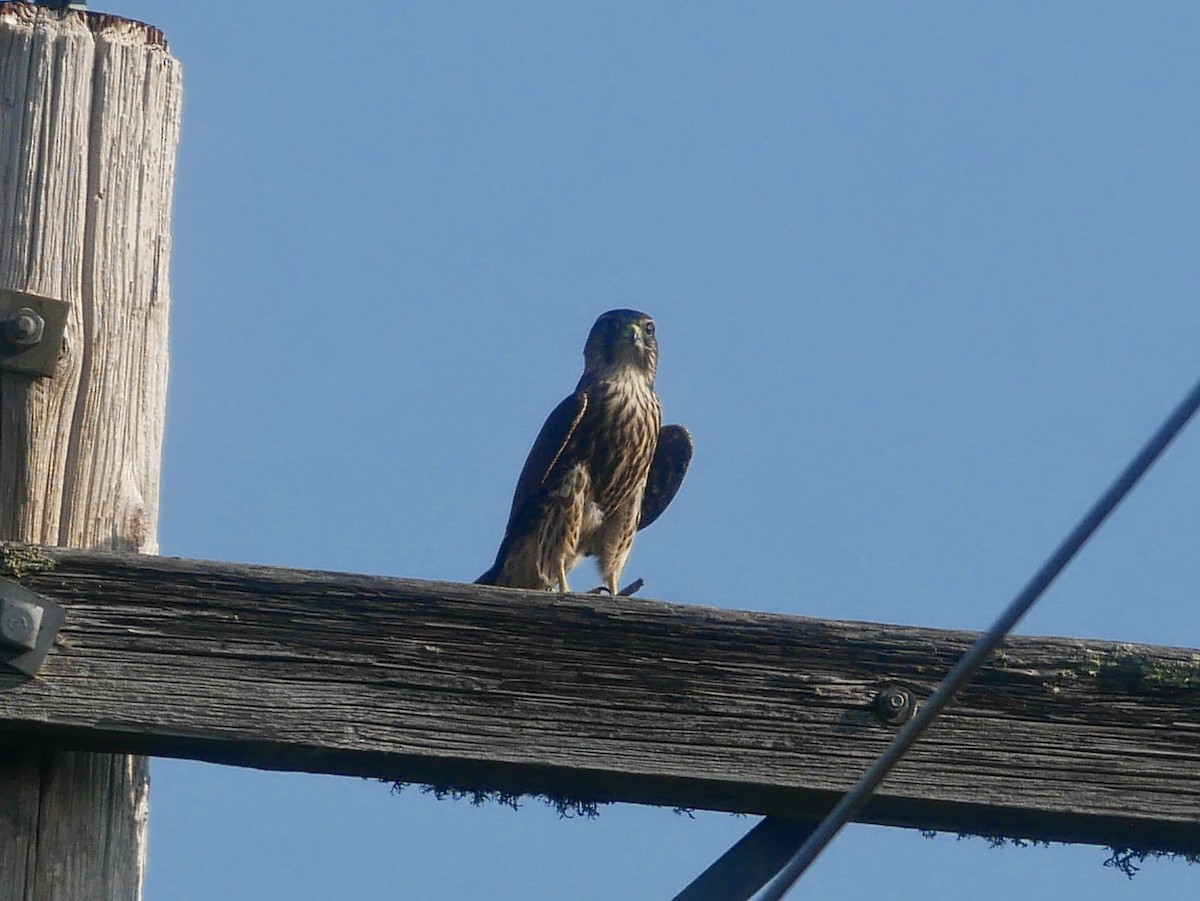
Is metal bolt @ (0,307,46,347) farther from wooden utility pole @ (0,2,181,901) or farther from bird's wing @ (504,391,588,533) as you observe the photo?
bird's wing @ (504,391,588,533)

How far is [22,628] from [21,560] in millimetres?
94

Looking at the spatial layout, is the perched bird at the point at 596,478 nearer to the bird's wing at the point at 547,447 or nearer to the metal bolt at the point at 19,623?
the bird's wing at the point at 547,447

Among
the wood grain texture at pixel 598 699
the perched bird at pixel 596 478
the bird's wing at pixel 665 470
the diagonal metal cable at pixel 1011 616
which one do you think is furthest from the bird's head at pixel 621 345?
the diagonal metal cable at pixel 1011 616

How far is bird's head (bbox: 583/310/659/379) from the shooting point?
7293 millimetres

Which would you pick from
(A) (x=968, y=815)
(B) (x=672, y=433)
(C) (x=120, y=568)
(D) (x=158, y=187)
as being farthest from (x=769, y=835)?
(B) (x=672, y=433)

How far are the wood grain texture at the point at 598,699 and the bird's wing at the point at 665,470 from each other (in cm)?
469

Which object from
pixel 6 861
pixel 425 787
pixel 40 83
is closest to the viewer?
pixel 6 861

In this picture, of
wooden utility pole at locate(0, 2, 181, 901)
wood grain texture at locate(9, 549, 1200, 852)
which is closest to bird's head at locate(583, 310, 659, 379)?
wooden utility pole at locate(0, 2, 181, 901)

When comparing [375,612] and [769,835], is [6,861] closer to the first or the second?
[375,612]

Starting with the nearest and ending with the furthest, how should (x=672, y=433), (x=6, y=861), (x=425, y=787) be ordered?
1. (x=6, y=861)
2. (x=425, y=787)
3. (x=672, y=433)

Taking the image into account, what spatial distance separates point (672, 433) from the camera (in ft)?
23.7

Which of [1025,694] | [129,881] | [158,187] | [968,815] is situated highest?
[158,187]

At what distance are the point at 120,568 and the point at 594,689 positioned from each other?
2.04ft

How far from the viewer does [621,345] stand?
7.34 meters
